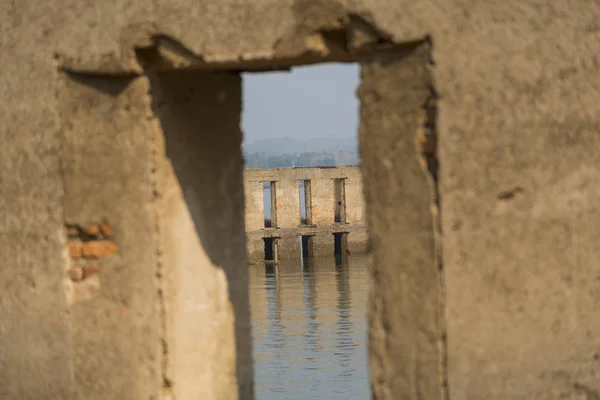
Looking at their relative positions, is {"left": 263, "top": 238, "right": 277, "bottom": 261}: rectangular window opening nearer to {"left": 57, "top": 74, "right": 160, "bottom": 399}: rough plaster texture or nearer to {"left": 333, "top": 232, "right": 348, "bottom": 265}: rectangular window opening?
{"left": 333, "top": 232, "right": 348, "bottom": 265}: rectangular window opening

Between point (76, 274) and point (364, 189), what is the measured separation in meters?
1.41

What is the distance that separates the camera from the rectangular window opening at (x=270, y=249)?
35.0 meters

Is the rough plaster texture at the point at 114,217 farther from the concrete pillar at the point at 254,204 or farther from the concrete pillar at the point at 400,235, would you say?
the concrete pillar at the point at 254,204

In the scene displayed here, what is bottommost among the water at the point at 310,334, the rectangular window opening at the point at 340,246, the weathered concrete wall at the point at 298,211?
the water at the point at 310,334

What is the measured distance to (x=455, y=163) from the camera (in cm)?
399

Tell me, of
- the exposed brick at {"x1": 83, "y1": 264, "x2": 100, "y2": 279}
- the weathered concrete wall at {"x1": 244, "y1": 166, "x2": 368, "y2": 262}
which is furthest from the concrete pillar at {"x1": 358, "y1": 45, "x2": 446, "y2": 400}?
the weathered concrete wall at {"x1": 244, "y1": 166, "x2": 368, "y2": 262}

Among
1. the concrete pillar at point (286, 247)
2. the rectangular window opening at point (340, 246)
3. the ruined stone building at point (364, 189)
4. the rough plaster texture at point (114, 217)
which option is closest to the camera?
the ruined stone building at point (364, 189)

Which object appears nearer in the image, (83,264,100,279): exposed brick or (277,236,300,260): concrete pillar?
(83,264,100,279): exposed brick

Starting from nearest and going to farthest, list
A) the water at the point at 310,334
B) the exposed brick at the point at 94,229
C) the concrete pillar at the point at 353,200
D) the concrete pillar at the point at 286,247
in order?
the exposed brick at the point at 94,229 → the water at the point at 310,334 → the concrete pillar at the point at 286,247 → the concrete pillar at the point at 353,200

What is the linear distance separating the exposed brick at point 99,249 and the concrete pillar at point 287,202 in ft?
98.7

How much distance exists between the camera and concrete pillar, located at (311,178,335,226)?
116 ft

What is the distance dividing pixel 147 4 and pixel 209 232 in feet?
3.68

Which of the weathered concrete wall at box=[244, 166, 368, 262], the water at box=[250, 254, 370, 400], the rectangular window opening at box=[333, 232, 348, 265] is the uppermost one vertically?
the weathered concrete wall at box=[244, 166, 368, 262]

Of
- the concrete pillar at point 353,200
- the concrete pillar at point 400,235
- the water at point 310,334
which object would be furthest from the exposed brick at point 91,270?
the concrete pillar at point 353,200
